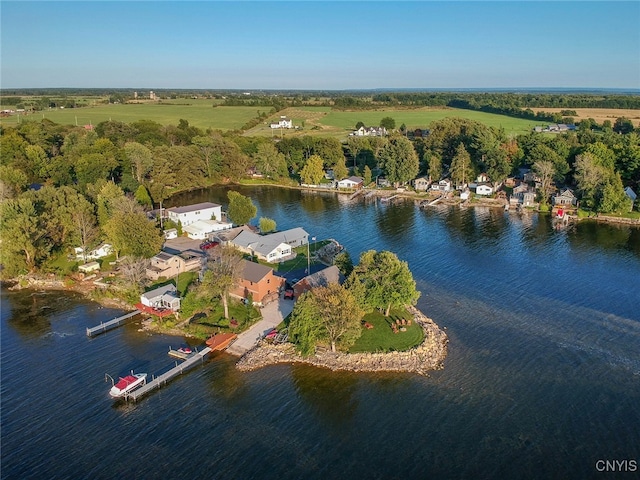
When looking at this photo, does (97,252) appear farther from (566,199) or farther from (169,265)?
(566,199)

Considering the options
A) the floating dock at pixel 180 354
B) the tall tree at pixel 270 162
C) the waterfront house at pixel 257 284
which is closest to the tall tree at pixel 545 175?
the tall tree at pixel 270 162

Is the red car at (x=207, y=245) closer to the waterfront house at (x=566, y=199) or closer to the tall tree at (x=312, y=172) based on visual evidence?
the tall tree at (x=312, y=172)

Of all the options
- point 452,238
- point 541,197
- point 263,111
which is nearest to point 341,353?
point 452,238

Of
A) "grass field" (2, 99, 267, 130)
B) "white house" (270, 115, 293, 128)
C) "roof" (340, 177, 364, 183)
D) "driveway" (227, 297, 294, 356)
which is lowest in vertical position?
"driveway" (227, 297, 294, 356)

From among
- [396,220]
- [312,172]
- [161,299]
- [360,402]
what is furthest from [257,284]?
[312,172]

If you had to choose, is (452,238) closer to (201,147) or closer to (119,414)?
(119,414)

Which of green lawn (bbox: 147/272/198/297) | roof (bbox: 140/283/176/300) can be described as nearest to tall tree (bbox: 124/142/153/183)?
green lawn (bbox: 147/272/198/297)

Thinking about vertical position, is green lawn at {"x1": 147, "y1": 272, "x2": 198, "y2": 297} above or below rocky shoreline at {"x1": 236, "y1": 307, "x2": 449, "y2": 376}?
above

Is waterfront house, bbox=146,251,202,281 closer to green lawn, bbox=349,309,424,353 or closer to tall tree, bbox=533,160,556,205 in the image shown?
green lawn, bbox=349,309,424,353
